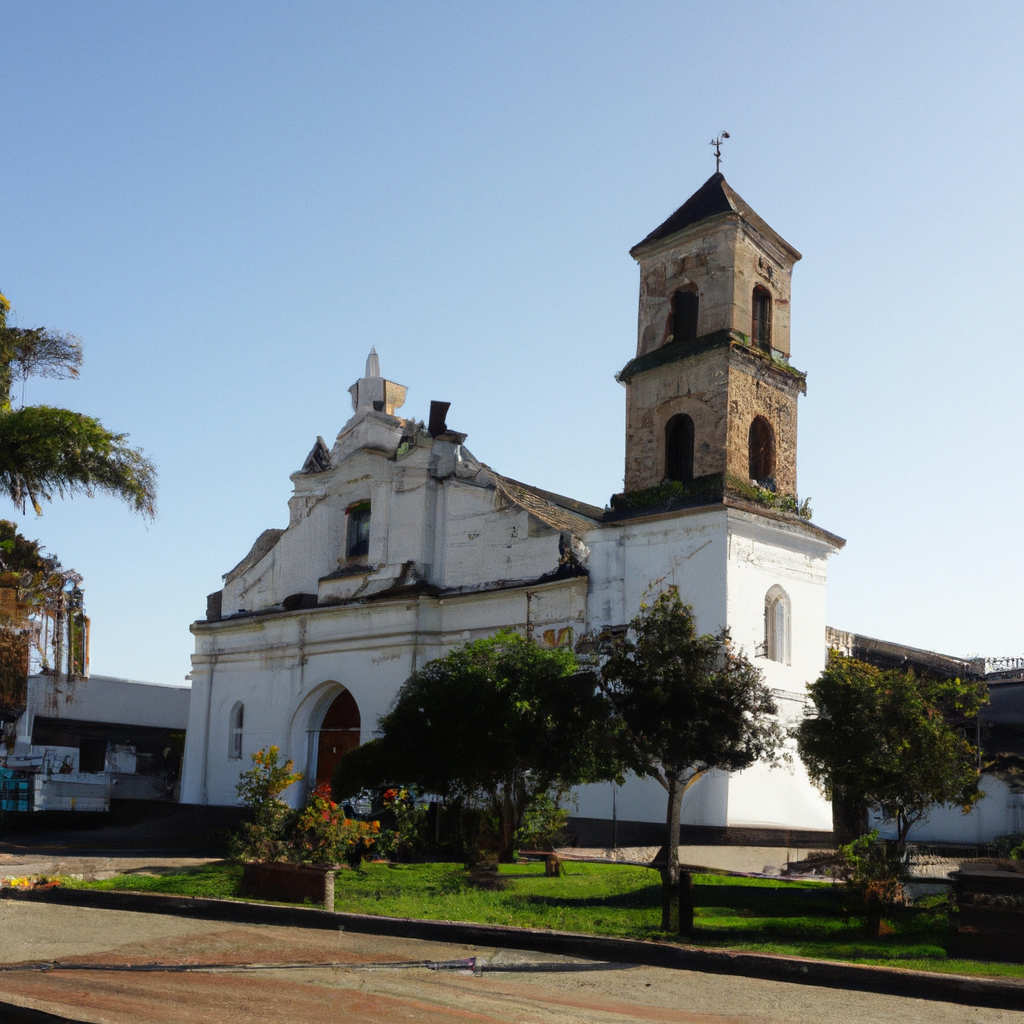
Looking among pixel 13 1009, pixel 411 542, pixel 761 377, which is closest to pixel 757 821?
pixel 761 377

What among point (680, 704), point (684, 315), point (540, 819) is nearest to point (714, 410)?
point (684, 315)

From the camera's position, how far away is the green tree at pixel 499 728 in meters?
15.0

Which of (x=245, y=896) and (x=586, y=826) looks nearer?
(x=245, y=896)

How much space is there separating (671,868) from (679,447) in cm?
1370

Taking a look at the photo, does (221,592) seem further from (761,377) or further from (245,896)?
(245,896)

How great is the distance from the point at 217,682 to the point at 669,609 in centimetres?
2236

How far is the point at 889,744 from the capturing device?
43.8 ft

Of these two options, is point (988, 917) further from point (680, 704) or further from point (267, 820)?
point (267, 820)

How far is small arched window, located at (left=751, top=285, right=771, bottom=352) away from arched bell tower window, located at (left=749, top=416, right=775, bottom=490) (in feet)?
5.48

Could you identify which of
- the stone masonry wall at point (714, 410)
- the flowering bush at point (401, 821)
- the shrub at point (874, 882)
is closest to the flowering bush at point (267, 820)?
the flowering bush at point (401, 821)

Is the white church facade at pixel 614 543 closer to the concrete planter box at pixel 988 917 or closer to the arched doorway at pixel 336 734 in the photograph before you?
the arched doorway at pixel 336 734

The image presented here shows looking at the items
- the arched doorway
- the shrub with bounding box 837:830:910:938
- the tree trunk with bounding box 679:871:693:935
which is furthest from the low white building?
the shrub with bounding box 837:830:910:938

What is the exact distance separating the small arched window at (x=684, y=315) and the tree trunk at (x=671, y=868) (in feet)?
46.0

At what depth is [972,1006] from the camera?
27.5 feet
